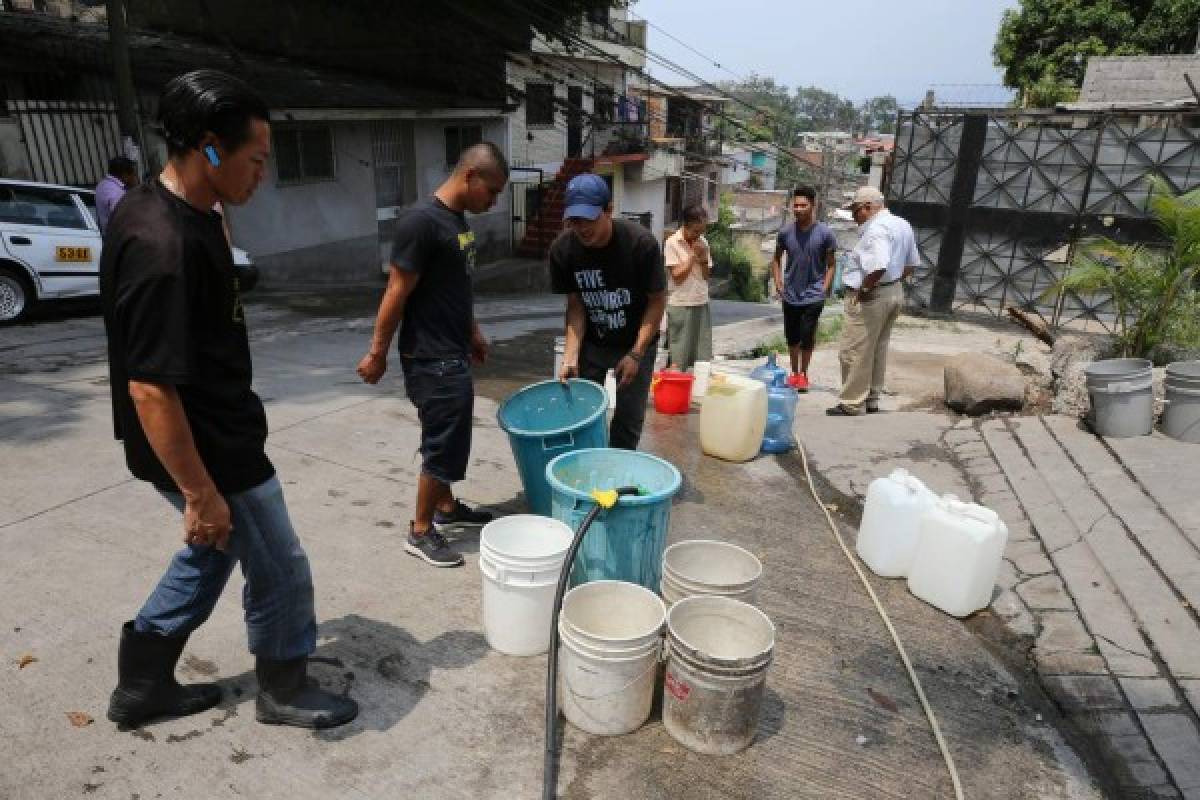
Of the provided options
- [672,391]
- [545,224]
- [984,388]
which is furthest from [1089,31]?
[672,391]

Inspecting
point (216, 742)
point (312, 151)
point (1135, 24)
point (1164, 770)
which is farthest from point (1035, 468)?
point (1135, 24)

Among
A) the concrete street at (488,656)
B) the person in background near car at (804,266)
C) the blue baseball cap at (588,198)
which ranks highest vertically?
the blue baseball cap at (588,198)

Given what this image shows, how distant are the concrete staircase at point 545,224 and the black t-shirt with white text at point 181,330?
710 inches

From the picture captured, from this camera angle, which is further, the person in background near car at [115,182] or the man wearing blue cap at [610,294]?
the person in background near car at [115,182]

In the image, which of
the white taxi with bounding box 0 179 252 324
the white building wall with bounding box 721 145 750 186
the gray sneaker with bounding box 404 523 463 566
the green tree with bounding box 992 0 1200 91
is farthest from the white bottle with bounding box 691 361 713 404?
the white building wall with bounding box 721 145 750 186

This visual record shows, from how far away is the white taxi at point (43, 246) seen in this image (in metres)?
8.24

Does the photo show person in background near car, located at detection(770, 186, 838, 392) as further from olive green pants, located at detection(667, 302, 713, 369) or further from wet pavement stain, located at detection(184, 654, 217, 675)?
wet pavement stain, located at detection(184, 654, 217, 675)

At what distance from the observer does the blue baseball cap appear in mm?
3646

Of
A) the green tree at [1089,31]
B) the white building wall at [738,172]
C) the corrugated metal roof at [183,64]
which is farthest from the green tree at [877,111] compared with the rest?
the corrugated metal roof at [183,64]

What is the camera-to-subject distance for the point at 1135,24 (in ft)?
77.5

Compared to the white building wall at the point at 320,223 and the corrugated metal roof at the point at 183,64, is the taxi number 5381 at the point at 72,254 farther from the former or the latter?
the corrugated metal roof at the point at 183,64

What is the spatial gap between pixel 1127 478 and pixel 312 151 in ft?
46.0

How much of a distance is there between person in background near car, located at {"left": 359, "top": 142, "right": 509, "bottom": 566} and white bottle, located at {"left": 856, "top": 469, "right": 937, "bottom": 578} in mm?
2233

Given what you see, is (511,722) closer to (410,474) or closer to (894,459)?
(410,474)
